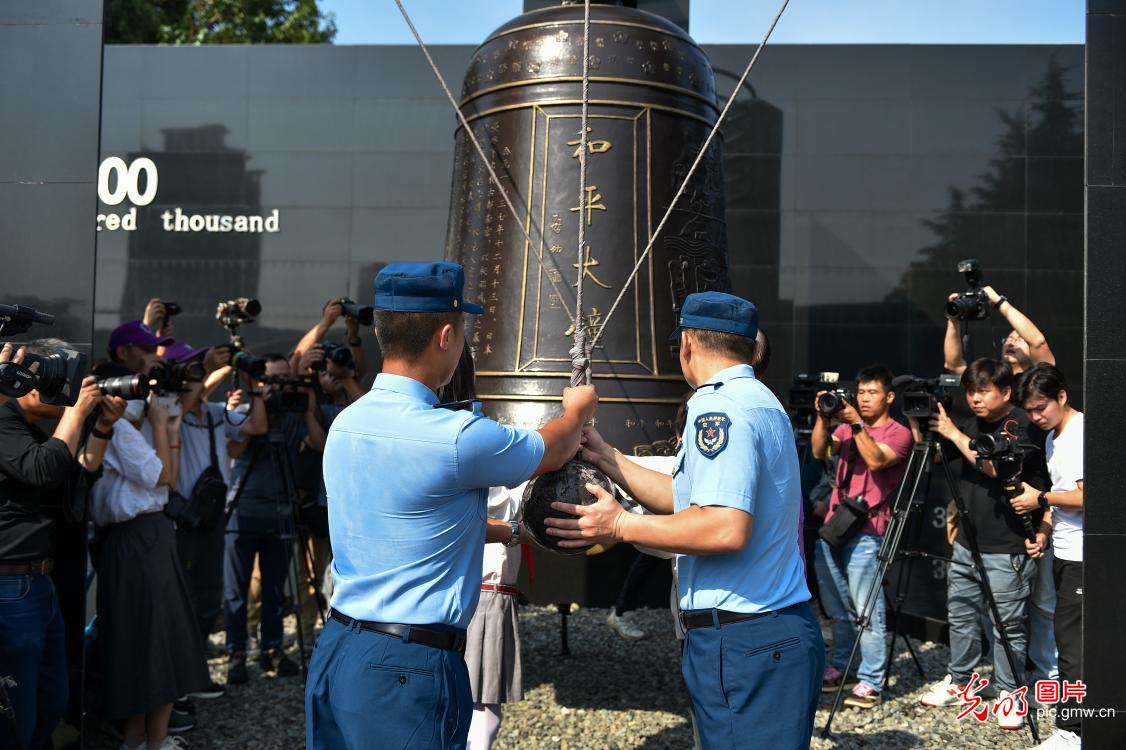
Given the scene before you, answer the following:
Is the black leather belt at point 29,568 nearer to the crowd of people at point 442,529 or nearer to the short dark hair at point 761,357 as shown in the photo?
the crowd of people at point 442,529

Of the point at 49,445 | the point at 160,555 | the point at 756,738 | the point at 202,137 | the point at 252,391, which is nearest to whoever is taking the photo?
the point at 756,738

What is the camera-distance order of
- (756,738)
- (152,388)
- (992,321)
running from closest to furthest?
(756,738) → (152,388) → (992,321)

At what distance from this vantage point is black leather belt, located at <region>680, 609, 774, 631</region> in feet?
8.94

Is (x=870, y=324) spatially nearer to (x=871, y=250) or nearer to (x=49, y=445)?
(x=871, y=250)

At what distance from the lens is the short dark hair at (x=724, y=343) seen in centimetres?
290

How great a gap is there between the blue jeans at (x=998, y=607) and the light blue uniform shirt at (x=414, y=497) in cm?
393

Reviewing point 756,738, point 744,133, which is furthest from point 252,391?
point 744,133

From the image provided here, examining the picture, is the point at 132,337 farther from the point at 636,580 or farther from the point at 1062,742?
the point at 1062,742

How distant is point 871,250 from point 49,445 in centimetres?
736

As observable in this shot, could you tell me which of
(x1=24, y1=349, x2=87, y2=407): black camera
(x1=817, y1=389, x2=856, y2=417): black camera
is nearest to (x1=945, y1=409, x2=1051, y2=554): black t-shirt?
(x1=817, y1=389, x2=856, y2=417): black camera

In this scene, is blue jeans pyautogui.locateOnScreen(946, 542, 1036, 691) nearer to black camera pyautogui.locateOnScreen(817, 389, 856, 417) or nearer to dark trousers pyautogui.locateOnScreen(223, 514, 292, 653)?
black camera pyautogui.locateOnScreen(817, 389, 856, 417)

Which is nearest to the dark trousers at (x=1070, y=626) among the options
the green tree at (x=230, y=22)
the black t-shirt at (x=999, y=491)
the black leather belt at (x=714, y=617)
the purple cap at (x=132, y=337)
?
the black t-shirt at (x=999, y=491)

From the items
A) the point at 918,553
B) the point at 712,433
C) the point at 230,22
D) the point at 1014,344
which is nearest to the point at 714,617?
the point at 712,433

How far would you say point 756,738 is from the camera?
8.75 ft
